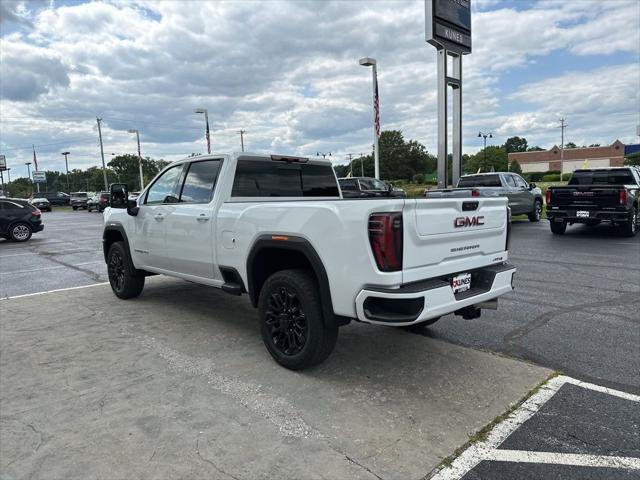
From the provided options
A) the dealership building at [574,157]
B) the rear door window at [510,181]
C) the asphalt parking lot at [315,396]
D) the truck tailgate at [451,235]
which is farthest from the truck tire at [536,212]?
the dealership building at [574,157]

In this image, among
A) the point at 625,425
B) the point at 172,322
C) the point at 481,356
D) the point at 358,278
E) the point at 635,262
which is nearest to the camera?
the point at 625,425

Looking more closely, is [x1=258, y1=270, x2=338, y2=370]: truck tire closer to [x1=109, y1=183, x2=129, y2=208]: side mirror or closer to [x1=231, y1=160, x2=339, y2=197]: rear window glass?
[x1=231, y1=160, x2=339, y2=197]: rear window glass

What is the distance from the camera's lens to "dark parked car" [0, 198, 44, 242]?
16.5 metres

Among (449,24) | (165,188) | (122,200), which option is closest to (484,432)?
(165,188)

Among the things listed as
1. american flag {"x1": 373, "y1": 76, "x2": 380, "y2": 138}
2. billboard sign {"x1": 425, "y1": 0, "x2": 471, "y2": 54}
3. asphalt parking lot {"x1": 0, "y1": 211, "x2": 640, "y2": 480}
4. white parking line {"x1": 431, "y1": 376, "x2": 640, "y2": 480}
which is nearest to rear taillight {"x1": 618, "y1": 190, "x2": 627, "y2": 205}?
asphalt parking lot {"x1": 0, "y1": 211, "x2": 640, "y2": 480}

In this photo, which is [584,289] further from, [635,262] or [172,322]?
[172,322]

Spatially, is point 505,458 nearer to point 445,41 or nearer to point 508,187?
point 508,187

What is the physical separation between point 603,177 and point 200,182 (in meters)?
12.8

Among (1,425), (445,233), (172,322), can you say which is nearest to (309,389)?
(445,233)

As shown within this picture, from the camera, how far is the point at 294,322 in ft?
12.9

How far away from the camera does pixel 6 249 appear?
47.5 ft

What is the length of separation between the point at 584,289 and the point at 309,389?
5.06 m

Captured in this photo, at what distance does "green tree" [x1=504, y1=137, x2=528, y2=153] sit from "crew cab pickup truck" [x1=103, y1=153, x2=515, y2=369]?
162680mm

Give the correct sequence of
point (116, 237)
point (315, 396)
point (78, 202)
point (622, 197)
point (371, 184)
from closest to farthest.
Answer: point (315, 396), point (116, 237), point (622, 197), point (371, 184), point (78, 202)
